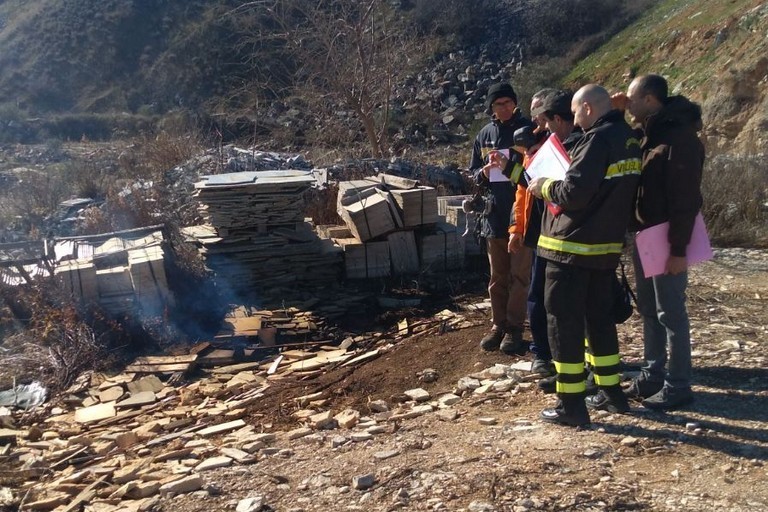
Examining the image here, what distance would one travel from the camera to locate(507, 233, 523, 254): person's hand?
4.93 metres

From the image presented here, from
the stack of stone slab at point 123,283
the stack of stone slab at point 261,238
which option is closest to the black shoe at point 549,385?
the stack of stone slab at point 261,238

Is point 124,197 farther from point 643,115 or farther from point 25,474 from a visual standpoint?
point 643,115

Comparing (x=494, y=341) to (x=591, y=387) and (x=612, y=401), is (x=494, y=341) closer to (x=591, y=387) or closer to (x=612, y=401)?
(x=591, y=387)

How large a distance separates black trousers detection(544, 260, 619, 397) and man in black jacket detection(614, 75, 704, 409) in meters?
0.35

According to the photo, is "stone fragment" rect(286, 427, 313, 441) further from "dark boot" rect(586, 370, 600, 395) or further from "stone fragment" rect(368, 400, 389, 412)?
"dark boot" rect(586, 370, 600, 395)

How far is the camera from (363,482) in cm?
374

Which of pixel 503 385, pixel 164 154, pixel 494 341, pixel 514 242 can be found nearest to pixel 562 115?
pixel 514 242

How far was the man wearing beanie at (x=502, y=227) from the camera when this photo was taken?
17.3 feet

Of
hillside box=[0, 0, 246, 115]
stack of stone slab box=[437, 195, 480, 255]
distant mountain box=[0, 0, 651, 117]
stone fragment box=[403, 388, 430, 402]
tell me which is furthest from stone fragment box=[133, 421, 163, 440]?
hillside box=[0, 0, 246, 115]

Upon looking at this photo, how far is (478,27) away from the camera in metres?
36.8

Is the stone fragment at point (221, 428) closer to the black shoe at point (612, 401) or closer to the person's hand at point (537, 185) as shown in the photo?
the black shoe at point (612, 401)

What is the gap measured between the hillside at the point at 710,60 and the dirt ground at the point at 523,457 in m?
9.03

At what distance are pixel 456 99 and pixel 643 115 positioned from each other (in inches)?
1056

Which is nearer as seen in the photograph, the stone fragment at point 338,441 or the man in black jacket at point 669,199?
the man in black jacket at point 669,199
